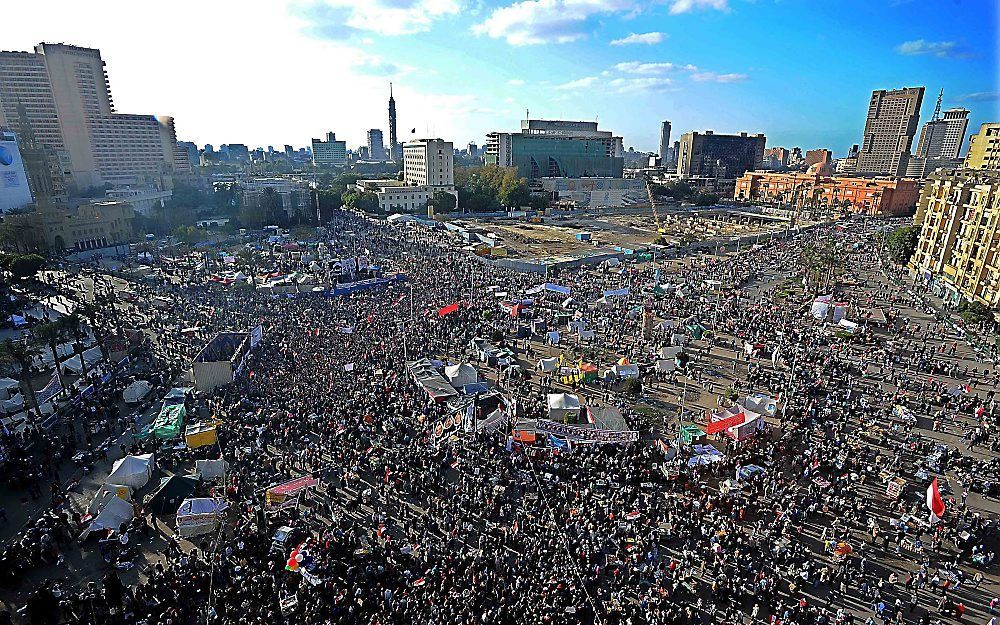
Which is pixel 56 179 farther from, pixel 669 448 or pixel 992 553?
pixel 992 553

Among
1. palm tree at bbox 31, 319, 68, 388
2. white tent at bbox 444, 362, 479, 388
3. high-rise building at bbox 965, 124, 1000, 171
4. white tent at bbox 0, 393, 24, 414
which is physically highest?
high-rise building at bbox 965, 124, 1000, 171

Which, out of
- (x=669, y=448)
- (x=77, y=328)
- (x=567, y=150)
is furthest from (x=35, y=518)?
(x=567, y=150)

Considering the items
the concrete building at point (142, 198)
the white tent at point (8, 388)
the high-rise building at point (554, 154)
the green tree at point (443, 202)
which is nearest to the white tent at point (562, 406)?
the white tent at point (8, 388)

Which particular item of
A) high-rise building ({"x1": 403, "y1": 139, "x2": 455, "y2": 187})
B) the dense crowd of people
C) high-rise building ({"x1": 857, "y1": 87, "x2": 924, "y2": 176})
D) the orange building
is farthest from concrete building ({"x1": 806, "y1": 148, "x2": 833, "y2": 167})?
the dense crowd of people

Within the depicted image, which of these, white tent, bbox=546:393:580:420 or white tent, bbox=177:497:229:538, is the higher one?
white tent, bbox=546:393:580:420

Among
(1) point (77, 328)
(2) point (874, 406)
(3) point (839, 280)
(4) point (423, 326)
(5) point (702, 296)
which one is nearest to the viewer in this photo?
(2) point (874, 406)

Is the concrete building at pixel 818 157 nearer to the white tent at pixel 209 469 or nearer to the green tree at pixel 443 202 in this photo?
the green tree at pixel 443 202

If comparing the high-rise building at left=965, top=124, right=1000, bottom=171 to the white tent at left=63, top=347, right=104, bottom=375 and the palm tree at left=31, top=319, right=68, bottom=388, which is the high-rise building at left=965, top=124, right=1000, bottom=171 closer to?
the white tent at left=63, top=347, right=104, bottom=375
